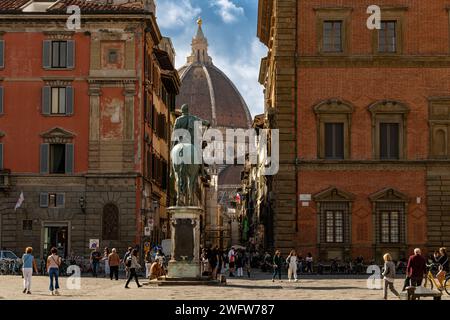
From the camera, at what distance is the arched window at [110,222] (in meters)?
57.7

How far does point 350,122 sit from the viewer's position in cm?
5447

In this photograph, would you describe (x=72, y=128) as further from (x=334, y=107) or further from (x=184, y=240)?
(x=184, y=240)

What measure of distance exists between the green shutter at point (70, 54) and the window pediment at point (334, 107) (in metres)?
15.5

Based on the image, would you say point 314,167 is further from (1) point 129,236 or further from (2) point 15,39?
(2) point 15,39

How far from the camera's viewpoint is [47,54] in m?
59.1

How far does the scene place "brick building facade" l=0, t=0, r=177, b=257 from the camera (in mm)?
57844

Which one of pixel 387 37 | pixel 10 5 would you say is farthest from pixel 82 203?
pixel 387 37

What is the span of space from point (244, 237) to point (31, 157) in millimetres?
100659

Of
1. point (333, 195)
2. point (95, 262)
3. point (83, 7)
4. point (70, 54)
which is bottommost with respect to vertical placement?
point (95, 262)

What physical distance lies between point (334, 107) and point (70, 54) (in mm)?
16514

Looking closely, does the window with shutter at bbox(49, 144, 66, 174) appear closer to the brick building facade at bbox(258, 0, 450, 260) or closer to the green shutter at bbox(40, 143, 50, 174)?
the green shutter at bbox(40, 143, 50, 174)

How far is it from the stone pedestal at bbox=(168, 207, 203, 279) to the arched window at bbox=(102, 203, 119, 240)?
65.4 feet
